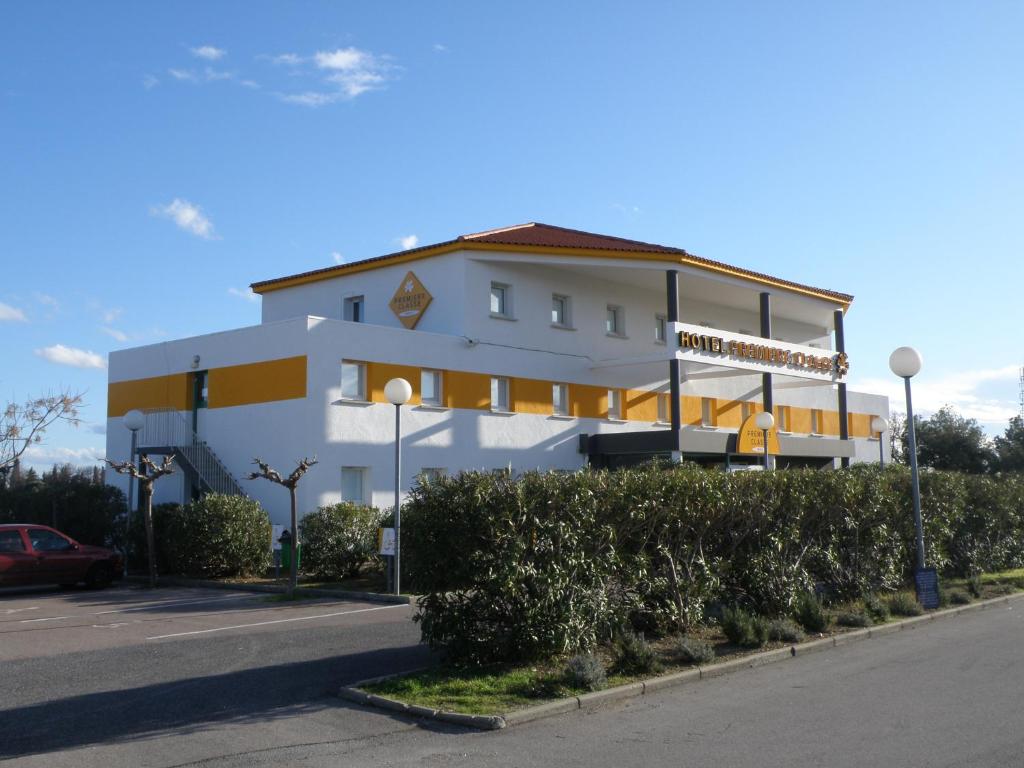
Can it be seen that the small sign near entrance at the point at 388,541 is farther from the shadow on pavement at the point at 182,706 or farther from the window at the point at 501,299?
the window at the point at 501,299

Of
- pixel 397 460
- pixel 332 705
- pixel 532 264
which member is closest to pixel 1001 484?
pixel 397 460

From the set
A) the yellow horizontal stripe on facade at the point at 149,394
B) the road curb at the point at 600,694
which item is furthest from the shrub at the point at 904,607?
the yellow horizontal stripe on facade at the point at 149,394

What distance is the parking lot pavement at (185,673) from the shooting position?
785 centimetres

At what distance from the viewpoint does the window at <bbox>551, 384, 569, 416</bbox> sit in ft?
101

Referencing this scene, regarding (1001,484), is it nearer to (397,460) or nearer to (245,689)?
(397,460)

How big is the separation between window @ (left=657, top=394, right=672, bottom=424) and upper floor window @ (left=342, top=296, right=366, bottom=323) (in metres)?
10.5

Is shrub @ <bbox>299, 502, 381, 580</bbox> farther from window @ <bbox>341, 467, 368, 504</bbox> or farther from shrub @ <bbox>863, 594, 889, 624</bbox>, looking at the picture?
shrub @ <bbox>863, 594, 889, 624</bbox>

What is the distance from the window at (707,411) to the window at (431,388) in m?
12.8

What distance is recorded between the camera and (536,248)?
29328 mm

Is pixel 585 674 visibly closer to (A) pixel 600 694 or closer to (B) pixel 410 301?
(A) pixel 600 694

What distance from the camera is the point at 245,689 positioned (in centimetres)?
977

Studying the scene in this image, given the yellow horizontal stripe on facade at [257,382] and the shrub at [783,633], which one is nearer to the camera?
the shrub at [783,633]

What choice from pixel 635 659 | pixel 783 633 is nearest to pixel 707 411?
pixel 783 633

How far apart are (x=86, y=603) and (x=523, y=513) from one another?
11.9 meters
